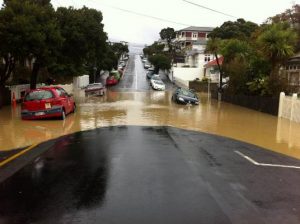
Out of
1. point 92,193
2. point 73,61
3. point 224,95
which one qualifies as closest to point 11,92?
point 73,61

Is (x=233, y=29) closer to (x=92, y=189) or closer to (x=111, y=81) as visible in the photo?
(x=111, y=81)

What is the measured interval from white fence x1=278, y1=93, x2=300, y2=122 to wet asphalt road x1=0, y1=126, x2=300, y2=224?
10.8 m

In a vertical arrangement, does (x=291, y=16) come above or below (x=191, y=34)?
below

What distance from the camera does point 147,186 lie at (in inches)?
319

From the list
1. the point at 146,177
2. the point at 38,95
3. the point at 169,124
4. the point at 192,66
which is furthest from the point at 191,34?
the point at 146,177

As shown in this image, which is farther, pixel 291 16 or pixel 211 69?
pixel 211 69

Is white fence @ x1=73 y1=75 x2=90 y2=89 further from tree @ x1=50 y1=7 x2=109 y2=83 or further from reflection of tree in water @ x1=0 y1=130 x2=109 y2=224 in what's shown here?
reflection of tree in water @ x1=0 y1=130 x2=109 y2=224

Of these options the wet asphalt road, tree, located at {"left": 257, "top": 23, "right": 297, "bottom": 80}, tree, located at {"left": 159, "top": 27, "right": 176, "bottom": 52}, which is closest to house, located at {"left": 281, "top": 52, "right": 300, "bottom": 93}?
tree, located at {"left": 257, "top": 23, "right": 297, "bottom": 80}

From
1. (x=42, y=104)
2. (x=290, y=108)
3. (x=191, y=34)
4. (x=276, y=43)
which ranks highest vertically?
(x=191, y=34)

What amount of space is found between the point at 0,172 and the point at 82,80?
205 ft

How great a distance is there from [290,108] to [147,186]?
18379 mm

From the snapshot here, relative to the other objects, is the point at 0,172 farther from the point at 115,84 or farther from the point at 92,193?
the point at 115,84

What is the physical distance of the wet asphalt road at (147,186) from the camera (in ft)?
21.1

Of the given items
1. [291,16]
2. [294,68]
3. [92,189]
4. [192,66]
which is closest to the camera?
[92,189]
